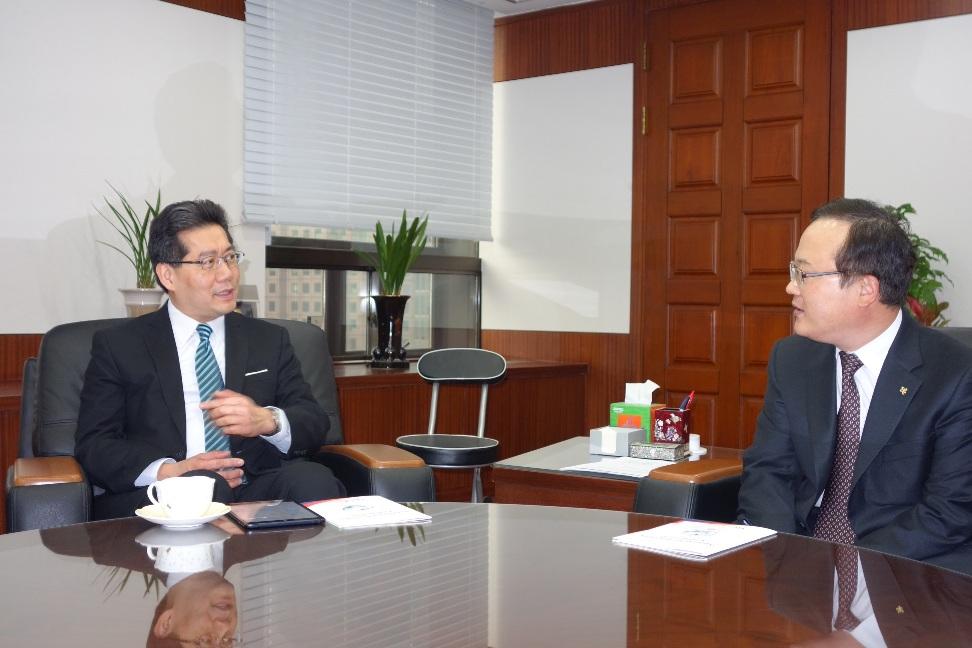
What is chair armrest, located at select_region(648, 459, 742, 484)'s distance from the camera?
7.44ft

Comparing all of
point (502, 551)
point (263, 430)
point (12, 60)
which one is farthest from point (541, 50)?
point (502, 551)

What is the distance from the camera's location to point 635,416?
3.34 meters

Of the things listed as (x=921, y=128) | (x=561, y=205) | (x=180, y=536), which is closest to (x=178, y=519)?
(x=180, y=536)

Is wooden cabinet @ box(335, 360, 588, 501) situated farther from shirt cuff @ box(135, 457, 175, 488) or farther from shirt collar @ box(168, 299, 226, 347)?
shirt cuff @ box(135, 457, 175, 488)

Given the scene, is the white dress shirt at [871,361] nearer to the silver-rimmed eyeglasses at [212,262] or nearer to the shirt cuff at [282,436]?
the shirt cuff at [282,436]

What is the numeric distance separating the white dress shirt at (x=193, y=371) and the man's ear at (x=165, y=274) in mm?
53

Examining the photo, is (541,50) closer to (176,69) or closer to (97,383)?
(176,69)

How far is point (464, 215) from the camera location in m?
5.83

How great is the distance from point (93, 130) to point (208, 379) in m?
2.06

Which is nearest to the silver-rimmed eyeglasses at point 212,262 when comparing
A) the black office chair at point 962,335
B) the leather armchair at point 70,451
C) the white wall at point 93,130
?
the leather armchair at point 70,451

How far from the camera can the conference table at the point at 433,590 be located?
1172 millimetres

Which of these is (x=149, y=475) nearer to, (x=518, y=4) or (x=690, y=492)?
(x=690, y=492)

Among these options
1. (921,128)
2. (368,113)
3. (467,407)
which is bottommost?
(467,407)

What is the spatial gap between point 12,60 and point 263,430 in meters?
2.36
